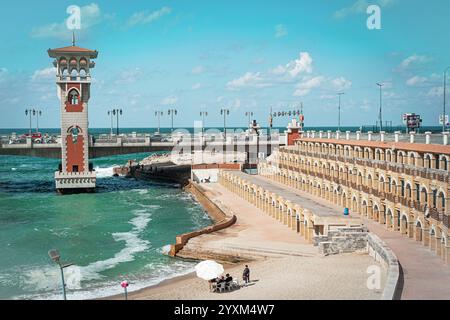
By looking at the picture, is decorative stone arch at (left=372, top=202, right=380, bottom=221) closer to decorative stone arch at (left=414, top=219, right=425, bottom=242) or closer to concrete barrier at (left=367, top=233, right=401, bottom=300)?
decorative stone arch at (left=414, top=219, right=425, bottom=242)

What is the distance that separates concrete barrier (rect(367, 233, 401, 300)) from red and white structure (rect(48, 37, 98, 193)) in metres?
58.9

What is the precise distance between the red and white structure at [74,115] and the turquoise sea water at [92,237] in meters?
2.97

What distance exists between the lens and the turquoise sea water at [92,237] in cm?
4356

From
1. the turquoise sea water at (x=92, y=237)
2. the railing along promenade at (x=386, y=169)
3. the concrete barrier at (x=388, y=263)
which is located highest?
the railing along promenade at (x=386, y=169)

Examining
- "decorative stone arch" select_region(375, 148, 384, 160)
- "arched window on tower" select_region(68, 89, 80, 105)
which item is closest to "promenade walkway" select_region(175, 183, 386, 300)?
"decorative stone arch" select_region(375, 148, 384, 160)

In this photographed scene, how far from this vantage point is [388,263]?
1437 inches

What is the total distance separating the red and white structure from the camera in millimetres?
91500

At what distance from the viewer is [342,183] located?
225ft

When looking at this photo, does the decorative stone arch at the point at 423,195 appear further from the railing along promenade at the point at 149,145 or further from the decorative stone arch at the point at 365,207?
the railing along promenade at the point at 149,145

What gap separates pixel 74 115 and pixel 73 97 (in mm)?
2874

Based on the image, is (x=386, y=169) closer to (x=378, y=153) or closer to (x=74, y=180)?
(x=378, y=153)

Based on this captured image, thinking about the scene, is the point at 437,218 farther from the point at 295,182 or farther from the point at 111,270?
the point at 295,182

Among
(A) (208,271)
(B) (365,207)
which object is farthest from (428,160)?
(A) (208,271)

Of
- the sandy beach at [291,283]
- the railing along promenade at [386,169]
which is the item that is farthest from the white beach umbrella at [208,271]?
the railing along promenade at [386,169]
